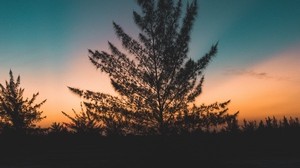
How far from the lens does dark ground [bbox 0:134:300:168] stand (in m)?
11.1

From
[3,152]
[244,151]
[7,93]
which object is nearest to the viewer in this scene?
[3,152]

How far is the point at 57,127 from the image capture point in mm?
22344

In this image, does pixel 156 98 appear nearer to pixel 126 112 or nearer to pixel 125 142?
pixel 126 112

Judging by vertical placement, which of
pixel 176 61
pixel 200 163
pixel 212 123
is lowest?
pixel 200 163

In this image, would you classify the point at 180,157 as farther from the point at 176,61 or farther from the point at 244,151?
the point at 176,61

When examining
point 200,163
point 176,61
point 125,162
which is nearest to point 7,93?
point 176,61

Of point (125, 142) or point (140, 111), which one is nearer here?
point (125, 142)

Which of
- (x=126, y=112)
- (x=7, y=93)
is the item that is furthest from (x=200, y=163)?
(x=7, y=93)

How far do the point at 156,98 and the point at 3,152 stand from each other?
758cm

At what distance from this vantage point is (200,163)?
11.2 meters

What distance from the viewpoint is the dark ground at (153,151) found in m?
11.1

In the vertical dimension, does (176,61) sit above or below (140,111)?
above

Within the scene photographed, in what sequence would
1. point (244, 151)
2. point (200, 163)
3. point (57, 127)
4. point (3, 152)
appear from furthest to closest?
point (57, 127) < point (244, 151) < point (3, 152) < point (200, 163)

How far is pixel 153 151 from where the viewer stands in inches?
478
